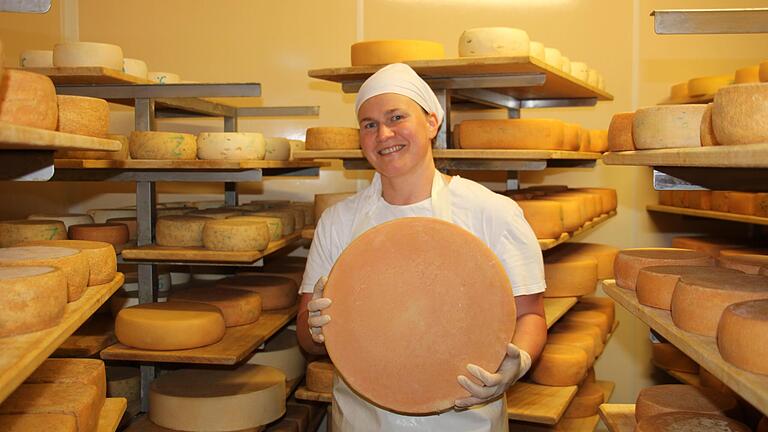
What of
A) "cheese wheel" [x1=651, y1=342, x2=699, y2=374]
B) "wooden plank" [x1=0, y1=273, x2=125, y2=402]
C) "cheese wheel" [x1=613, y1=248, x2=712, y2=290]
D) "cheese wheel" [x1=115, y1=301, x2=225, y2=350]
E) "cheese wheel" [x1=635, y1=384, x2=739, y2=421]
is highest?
"cheese wheel" [x1=613, y1=248, x2=712, y2=290]

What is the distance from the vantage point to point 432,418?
1.98m

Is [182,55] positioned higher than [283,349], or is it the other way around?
[182,55]

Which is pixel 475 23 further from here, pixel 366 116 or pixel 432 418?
pixel 432 418

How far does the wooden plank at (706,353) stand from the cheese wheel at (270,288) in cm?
177

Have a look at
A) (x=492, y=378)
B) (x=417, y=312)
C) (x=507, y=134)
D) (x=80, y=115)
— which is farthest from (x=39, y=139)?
(x=507, y=134)

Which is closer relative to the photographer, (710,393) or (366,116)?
(366,116)

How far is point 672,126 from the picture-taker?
1.82 m

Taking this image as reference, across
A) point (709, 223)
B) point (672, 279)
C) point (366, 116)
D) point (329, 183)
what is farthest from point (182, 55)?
point (672, 279)

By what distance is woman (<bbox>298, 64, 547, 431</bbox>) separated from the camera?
2.00 m

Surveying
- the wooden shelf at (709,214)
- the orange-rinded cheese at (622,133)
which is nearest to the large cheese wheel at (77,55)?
the orange-rinded cheese at (622,133)

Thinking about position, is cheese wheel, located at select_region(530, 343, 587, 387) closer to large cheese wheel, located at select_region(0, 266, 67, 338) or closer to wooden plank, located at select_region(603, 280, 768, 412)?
wooden plank, located at select_region(603, 280, 768, 412)

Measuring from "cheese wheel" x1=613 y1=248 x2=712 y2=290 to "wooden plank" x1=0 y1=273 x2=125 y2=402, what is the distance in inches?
54.8

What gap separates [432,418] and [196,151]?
5.72 ft

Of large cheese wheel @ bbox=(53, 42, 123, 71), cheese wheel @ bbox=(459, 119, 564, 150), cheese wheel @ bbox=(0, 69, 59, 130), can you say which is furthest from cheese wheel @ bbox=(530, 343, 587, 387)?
cheese wheel @ bbox=(0, 69, 59, 130)
